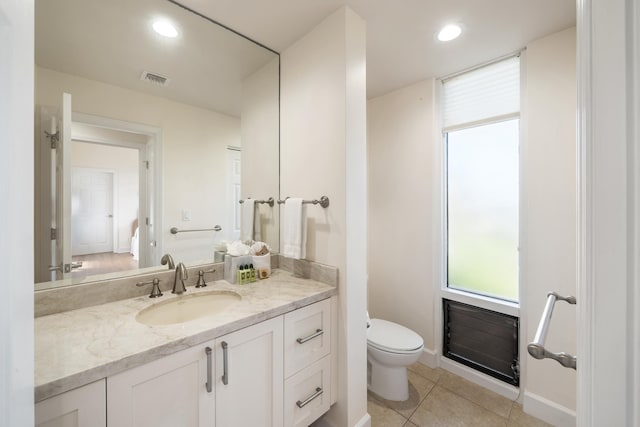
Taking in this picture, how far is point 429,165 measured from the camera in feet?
6.96

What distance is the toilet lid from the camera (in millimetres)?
1690

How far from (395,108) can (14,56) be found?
94.0 inches

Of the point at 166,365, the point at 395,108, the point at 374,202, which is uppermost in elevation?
the point at 395,108

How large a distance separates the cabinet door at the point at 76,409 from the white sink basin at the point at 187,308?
0.42 metres

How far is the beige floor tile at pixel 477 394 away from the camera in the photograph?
5.52 ft

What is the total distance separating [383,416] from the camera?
1616 millimetres

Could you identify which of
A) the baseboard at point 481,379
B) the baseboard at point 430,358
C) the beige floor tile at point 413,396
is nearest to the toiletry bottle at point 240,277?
the beige floor tile at point 413,396

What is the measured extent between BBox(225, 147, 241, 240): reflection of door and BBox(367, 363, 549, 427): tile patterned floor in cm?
151

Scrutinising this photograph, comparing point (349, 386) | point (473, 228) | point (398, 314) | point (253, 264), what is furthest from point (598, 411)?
point (398, 314)

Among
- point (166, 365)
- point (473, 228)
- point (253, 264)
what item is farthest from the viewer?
point (473, 228)

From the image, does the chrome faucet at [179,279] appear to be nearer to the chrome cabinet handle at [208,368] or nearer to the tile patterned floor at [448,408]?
the chrome cabinet handle at [208,368]

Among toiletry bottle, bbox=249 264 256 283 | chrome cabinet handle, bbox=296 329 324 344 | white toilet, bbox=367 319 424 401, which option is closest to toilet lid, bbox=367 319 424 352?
white toilet, bbox=367 319 424 401

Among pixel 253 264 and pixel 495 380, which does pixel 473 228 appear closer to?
pixel 495 380

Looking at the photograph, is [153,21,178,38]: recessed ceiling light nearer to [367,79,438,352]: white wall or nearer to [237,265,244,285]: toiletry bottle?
[237,265,244,285]: toiletry bottle
